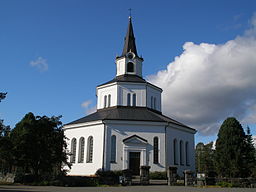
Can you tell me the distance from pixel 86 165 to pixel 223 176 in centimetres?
1697

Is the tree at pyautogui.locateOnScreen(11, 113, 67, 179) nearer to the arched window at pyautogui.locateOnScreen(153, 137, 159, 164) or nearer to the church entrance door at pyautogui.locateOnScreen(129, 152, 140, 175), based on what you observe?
the church entrance door at pyautogui.locateOnScreen(129, 152, 140, 175)

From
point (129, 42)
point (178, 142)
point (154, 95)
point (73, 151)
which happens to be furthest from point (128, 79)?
point (73, 151)

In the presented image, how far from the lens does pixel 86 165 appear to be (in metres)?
36.6

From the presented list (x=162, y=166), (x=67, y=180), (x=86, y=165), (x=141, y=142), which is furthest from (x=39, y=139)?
(x=162, y=166)

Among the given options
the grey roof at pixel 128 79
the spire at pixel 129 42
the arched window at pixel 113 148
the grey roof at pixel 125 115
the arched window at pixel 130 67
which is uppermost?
the spire at pixel 129 42

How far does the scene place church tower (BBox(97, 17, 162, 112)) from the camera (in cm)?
4178

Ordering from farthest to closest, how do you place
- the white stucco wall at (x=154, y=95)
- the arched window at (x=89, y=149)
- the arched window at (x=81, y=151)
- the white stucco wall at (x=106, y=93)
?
the white stucco wall at (x=154, y=95), the white stucco wall at (x=106, y=93), the arched window at (x=81, y=151), the arched window at (x=89, y=149)

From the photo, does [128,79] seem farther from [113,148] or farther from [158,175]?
[158,175]

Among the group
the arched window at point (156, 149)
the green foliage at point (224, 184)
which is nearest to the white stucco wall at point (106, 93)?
the arched window at point (156, 149)

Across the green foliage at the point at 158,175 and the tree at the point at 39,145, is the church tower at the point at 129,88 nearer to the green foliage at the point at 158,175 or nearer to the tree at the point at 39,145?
the green foliage at the point at 158,175

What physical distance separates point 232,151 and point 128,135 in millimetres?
12761

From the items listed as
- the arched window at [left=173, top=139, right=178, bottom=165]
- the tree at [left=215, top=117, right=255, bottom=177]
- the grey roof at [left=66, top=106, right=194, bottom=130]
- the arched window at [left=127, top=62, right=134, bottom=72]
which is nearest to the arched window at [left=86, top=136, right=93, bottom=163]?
the grey roof at [left=66, top=106, right=194, bottom=130]

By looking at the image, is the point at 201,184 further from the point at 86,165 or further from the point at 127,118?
the point at 86,165

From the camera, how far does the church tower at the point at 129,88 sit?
41.8 metres
